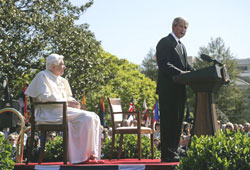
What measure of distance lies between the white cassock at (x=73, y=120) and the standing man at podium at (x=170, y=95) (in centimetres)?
116

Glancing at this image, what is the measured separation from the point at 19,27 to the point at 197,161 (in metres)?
21.0

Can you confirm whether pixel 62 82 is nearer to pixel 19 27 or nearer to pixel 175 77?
pixel 175 77

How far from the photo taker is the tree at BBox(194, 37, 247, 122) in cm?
5941

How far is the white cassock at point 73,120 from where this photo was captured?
7.32 m

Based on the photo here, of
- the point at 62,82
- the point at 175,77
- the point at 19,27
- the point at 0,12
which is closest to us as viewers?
the point at 175,77

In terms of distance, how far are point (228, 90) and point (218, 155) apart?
2212 inches

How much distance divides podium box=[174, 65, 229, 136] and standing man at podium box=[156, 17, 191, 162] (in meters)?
0.39

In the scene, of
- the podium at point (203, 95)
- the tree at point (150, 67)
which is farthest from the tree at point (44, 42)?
the tree at point (150, 67)

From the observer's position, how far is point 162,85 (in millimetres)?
6926

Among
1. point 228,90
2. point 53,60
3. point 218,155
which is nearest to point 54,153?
point 53,60

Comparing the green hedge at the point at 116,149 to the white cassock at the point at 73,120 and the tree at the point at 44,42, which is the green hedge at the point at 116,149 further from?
the tree at the point at 44,42

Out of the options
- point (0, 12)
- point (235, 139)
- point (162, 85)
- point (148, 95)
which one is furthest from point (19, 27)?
point (148, 95)

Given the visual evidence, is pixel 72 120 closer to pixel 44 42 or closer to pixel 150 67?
pixel 44 42

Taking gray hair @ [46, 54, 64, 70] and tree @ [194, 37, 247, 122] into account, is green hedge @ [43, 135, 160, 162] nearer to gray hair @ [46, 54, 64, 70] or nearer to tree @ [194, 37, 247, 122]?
gray hair @ [46, 54, 64, 70]
